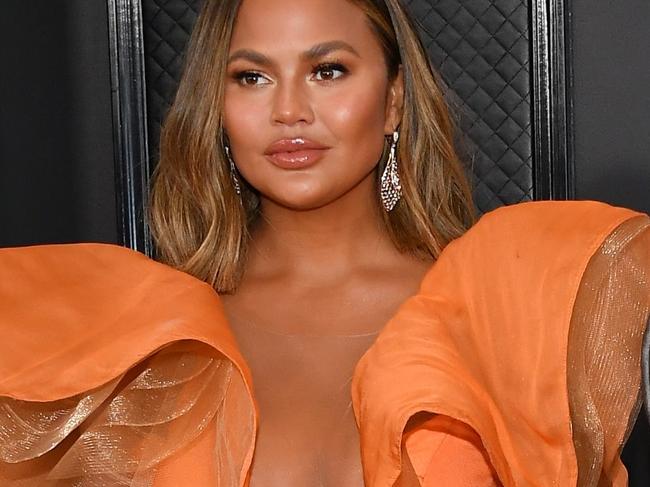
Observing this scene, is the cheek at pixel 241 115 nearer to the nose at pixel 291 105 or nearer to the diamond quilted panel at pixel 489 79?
the nose at pixel 291 105

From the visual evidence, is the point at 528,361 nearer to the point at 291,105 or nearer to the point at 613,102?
the point at 291,105

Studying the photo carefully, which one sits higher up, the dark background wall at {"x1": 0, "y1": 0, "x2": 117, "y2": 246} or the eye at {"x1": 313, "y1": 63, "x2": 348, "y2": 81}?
the eye at {"x1": 313, "y1": 63, "x2": 348, "y2": 81}

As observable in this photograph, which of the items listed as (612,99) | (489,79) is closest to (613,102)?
(612,99)

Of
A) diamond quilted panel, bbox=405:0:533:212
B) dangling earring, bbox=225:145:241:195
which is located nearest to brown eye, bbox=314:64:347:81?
dangling earring, bbox=225:145:241:195

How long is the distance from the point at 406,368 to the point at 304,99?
0.44 metres

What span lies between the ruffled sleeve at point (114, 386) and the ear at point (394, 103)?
41cm

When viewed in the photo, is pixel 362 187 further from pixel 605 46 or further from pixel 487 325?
pixel 605 46

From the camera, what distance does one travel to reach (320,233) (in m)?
1.80

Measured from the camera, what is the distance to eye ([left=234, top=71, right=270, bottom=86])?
67.5 inches

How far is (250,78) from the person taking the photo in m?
1.73

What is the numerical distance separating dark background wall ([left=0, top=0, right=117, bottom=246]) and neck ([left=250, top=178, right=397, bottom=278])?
53 centimetres

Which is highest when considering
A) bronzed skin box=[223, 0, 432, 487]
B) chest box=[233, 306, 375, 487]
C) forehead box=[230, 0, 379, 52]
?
forehead box=[230, 0, 379, 52]

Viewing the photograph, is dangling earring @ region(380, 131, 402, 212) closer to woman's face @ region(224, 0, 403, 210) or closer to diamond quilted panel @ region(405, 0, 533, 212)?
woman's face @ region(224, 0, 403, 210)

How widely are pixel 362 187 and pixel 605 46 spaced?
637 mm
